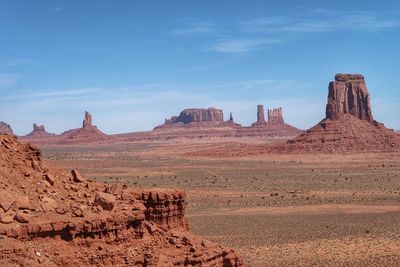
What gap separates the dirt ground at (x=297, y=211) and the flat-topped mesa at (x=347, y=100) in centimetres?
3088

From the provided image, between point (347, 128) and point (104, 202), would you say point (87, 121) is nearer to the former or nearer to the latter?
point (347, 128)

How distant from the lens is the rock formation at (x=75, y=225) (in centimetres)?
870

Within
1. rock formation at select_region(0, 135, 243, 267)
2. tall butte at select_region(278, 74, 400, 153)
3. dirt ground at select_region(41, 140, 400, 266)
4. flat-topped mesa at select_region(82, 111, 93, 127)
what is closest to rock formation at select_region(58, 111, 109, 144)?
flat-topped mesa at select_region(82, 111, 93, 127)

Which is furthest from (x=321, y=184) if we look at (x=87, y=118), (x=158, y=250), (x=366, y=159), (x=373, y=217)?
(x=87, y=118)

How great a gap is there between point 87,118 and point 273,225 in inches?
6619

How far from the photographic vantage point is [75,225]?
9.27 metres

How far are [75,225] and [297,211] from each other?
1212 inches

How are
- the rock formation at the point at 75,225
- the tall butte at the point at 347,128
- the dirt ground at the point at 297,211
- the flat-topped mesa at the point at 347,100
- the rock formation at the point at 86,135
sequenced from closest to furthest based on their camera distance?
the rock formation at the point at 75,225 < the dirt ground at the point at 297,211 < the tall butte at the point at 347,128 < the flat-topped mesa at the point at 347,100 < the rock formation at the point at 86,135

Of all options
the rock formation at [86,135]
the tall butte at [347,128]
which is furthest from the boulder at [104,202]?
the rock formation at [86,135]

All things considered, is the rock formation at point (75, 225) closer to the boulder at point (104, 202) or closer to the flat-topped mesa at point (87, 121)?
the boulder at point (104, 202)

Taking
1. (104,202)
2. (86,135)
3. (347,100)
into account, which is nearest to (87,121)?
(86,135)

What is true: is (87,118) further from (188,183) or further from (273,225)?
(273,225)

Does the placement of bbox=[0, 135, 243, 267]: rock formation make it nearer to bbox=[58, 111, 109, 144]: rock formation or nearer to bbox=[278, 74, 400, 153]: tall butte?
bbox=[278, 74, 400, 153]: tall butte

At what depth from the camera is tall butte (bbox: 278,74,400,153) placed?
103 metres
